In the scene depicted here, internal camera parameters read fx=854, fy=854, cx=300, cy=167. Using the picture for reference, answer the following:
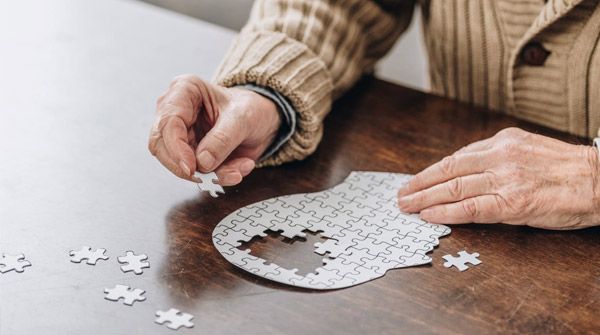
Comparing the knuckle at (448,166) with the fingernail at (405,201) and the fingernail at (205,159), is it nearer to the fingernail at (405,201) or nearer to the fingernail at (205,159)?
the fingernail at (405,201)

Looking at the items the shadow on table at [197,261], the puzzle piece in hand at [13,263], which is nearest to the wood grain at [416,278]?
the shadow on table at [197,261]

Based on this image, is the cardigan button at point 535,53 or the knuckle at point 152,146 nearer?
the knuckle at point 152,146

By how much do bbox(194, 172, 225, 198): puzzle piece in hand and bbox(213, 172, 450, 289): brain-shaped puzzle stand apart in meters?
0.06

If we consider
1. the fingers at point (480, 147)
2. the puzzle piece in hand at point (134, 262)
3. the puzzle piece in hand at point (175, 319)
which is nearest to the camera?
the puzzle piece in hand at point (175, 319)

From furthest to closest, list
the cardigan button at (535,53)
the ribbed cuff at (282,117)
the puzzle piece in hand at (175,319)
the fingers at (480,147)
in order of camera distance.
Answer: the cardigan button at (535,53) < the ribbed cuff at (282,117) < the fingers at (480,147) < the puzzle piece in hand at (175,319)

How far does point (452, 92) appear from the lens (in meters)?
1.97

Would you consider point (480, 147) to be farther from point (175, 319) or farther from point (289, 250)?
point (175, 319)

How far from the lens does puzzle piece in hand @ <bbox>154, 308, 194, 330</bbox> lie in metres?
1.10

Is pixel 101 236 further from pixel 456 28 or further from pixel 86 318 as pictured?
pixel 456 28

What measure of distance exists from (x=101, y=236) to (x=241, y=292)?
10.1 inches

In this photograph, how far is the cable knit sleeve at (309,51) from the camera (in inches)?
61.8

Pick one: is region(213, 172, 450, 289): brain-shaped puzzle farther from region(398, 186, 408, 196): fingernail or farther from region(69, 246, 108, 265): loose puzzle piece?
region(69, 246, 108, 265): loose puzzle piece

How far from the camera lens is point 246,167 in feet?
4.78

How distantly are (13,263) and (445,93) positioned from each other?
113 centimetres
